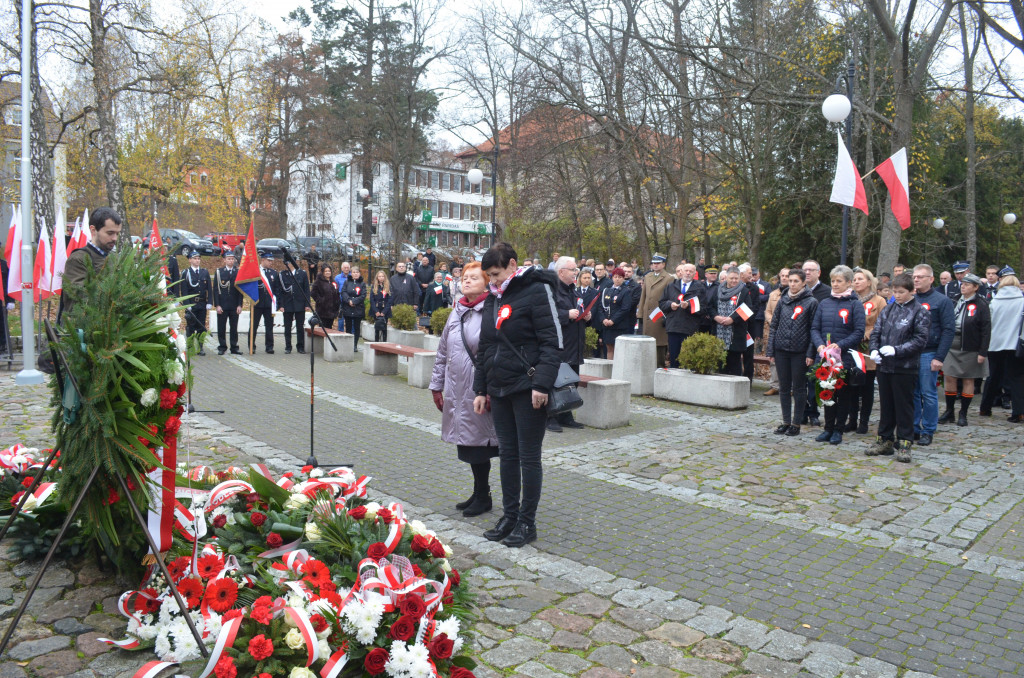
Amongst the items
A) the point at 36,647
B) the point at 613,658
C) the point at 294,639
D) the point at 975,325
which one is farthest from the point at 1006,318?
the point at 36,647

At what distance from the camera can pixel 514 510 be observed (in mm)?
5570

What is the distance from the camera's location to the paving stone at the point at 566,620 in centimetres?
416

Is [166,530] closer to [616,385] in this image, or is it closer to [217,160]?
[616,385]

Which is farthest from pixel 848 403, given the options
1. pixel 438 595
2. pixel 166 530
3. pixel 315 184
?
pixel 315 184

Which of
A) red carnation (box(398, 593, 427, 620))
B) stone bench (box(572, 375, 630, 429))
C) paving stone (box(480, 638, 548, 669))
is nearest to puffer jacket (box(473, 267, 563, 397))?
paving stone (box(480, 638, 548, 669))

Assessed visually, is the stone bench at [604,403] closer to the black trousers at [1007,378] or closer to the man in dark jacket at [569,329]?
the man in dark jacket at [569,329]

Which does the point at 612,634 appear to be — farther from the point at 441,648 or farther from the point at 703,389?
the point at 703,389

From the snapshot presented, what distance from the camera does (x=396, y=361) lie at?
46.9 ft

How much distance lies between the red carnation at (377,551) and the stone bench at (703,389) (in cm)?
761

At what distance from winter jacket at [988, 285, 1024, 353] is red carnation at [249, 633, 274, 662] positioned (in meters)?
10.4

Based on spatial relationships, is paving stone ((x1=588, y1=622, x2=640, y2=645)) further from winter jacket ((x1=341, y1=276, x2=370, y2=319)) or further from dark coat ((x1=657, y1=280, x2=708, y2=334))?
winter jacket ((x1=341, y1=276, x2=370, y2=319))

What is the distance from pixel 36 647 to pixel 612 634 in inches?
108

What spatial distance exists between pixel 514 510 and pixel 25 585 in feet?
9.62

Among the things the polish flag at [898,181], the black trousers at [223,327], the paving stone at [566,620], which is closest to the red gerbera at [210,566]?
the paving stone at [566,620]
